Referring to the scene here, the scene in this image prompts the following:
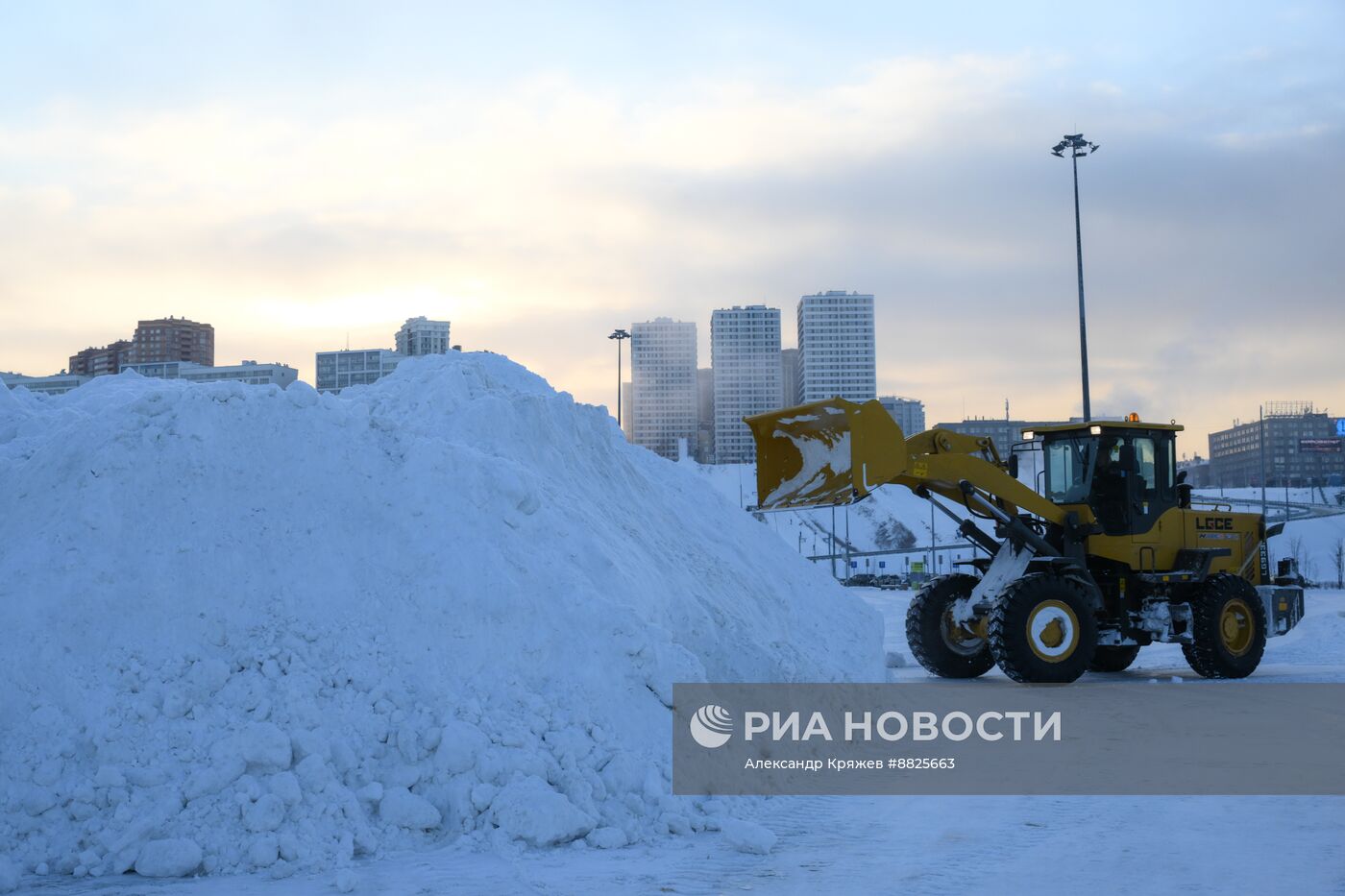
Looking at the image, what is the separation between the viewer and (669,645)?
8.00m

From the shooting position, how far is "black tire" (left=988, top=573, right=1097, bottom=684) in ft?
41.9

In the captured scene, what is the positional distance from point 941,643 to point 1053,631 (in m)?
1.78

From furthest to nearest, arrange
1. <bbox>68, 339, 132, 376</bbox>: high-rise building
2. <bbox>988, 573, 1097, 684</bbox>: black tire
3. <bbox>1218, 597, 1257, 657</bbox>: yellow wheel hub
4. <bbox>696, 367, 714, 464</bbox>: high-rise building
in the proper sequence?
<bbox>696, 367, 714, 464</bbox>: high-rise building, <bbox>68, 339, 132, 376</bbox>: high-rise building, <bbox>1218, 597, 1257, 657</bbox>: yellow wheel hub, <bbox>988, 573, 1097, 684</bbox>: black tire

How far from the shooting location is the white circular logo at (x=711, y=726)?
7.59 m

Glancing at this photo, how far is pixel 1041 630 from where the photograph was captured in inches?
509

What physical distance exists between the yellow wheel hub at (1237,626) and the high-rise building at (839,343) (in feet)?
350

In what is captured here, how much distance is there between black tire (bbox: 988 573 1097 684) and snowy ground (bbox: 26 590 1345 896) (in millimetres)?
5300

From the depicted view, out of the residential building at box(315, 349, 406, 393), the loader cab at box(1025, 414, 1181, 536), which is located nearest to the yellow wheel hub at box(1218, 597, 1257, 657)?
the loader cab at box(1025, 414, 1181, 536)

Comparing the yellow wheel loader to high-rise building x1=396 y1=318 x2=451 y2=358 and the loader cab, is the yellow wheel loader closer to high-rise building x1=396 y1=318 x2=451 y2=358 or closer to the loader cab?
the loader cab

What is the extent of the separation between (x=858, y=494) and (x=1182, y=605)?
5260mm

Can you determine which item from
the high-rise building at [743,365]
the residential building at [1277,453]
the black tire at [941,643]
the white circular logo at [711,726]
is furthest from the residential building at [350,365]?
the residential building at [1277,453]

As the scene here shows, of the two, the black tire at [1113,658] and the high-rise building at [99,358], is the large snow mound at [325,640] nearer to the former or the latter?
the black tire at [1113,658]

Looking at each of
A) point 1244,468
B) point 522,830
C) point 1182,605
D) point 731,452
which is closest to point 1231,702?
point 1182,605

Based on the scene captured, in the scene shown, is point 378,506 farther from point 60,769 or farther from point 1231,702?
point 1231,702
